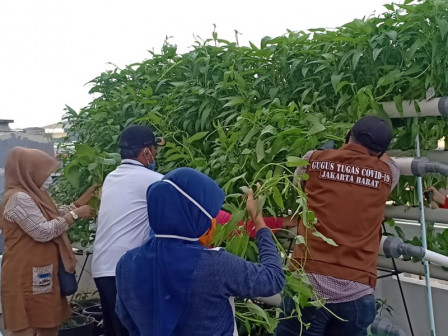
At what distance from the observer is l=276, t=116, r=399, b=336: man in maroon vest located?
7.86 feet

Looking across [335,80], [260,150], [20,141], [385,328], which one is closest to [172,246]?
[260,150]

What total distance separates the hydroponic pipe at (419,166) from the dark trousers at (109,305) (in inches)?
61.3

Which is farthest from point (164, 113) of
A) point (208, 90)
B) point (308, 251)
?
point (308, 251)

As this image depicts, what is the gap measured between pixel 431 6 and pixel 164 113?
182 centimetres

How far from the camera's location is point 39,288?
3377 mm

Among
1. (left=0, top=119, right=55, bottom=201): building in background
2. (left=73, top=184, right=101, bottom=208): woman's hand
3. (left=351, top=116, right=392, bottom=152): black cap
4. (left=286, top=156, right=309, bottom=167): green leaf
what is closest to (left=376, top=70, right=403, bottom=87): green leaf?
(left=351, top=116, right=392, bottom=152): black cap

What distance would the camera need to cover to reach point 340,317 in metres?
2.48

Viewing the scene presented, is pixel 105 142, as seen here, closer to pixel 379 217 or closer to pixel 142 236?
pixel 142 236

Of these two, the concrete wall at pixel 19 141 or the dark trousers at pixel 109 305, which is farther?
the concrete wall at pixel 19 141

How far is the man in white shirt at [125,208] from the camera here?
280 cm

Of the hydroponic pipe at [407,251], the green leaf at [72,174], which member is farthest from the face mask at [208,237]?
the green leaf at [72,174]

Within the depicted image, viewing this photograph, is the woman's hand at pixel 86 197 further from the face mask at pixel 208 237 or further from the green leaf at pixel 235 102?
the face mask at pixel 208 237

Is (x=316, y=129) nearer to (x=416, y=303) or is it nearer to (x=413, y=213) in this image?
(x=413, y=213)

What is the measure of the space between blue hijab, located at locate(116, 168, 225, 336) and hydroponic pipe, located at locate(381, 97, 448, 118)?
1.15 metres
